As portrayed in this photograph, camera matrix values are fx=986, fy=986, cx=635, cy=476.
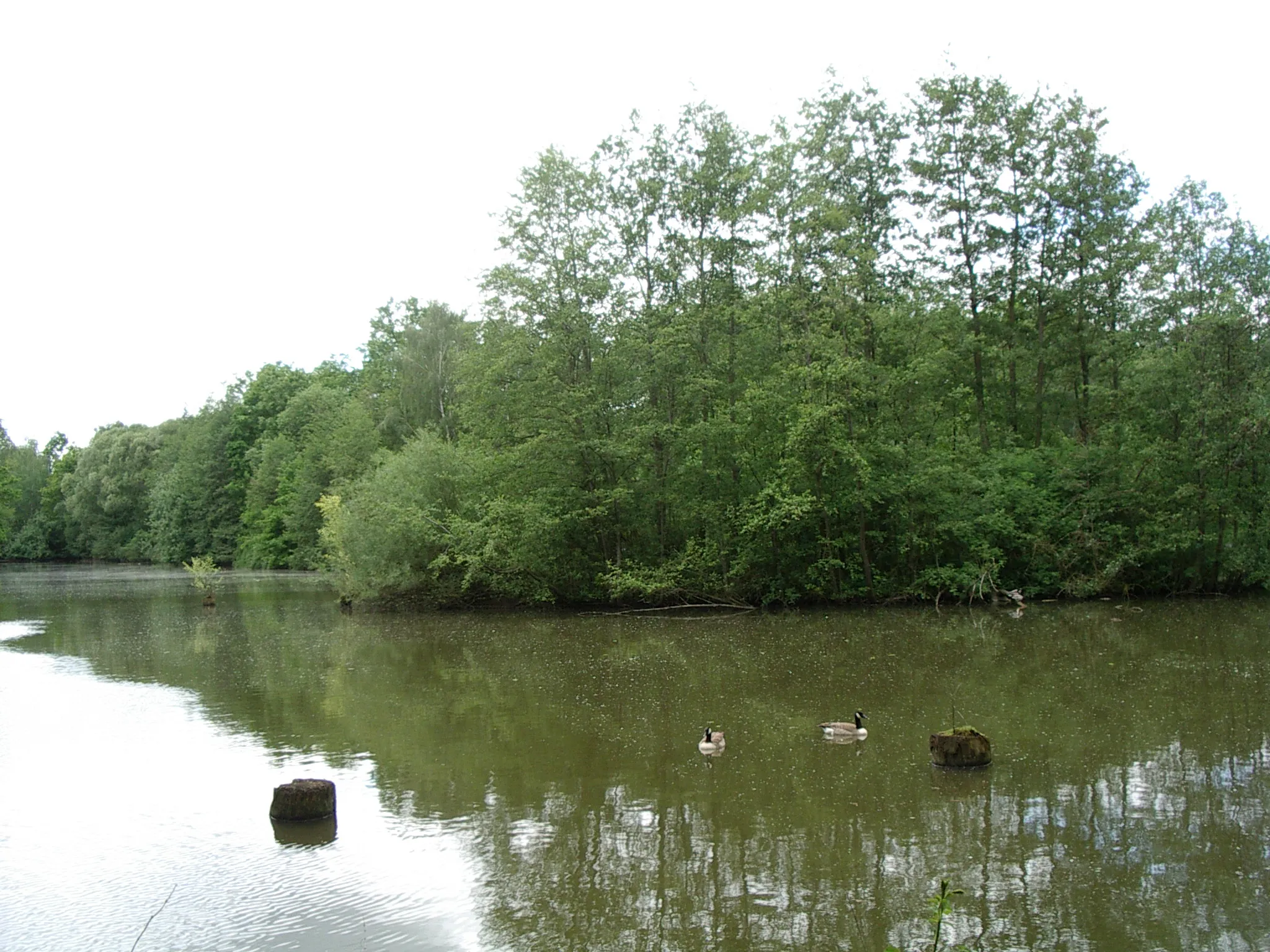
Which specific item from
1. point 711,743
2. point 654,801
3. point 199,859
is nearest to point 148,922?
point 199,859

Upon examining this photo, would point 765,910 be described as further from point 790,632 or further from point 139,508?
point 139,508

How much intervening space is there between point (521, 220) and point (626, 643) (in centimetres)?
1537

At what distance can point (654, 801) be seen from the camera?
9625 mm

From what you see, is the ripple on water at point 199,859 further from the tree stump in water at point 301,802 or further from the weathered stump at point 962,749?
the weathered stump at point 962,749

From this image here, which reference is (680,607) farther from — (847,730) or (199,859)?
(199,859)

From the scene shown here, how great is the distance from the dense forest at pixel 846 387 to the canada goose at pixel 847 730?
16002mm

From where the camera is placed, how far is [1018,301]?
111 ft

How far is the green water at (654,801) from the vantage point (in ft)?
22.5

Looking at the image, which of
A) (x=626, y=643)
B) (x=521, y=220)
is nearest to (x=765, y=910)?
(x=626, y=643)

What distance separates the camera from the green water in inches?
270

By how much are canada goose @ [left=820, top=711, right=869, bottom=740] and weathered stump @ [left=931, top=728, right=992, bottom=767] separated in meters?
1.47

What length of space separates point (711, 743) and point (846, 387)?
18.6 meters

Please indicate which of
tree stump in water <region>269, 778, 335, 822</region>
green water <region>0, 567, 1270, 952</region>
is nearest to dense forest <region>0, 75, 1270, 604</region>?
green water <region>0, 567, 1270, 952</region>

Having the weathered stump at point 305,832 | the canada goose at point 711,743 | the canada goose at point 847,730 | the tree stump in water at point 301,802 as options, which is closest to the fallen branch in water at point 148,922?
the weathered stump at point 305,832
